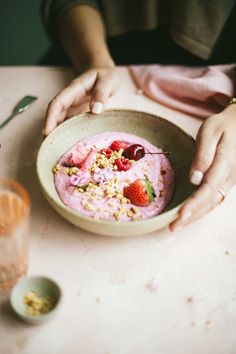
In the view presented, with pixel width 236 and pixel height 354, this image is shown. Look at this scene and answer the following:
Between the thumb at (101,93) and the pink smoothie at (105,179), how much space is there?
0.08m

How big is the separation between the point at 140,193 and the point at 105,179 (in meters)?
0.12

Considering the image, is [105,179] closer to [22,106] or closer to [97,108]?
[97,108]

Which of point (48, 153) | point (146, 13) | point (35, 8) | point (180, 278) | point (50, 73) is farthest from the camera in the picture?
point (35, 8)

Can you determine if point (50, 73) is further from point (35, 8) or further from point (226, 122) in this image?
point (35, 8)

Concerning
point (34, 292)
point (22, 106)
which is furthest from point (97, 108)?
point (34, 292)

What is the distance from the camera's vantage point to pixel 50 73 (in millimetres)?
1478

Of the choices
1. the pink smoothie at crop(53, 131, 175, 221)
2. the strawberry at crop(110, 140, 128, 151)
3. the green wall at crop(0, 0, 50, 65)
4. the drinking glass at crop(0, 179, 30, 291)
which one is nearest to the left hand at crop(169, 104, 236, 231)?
the pink smoothie at crop(53, 131, 175, 221)

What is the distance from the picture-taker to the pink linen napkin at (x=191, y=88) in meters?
1.31

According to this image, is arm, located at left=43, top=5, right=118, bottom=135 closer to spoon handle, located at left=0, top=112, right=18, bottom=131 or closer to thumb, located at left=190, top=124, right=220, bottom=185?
spoon handle, located at left=0, top=112, right=18, bottom=131

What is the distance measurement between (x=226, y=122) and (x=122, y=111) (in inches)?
12.0

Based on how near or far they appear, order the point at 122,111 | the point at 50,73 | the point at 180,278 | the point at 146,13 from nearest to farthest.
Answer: the point at 180,278 → the point at 122,111 → the point at 50,73 → the point at 146,13

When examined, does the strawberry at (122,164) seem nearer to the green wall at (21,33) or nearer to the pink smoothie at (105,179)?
the pink smoothie at (105,179)

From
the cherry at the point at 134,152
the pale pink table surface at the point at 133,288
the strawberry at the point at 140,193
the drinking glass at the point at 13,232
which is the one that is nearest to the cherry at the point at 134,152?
the cherry at the point at 134,152

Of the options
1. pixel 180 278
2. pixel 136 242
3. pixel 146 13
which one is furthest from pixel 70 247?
pixel 146 13
